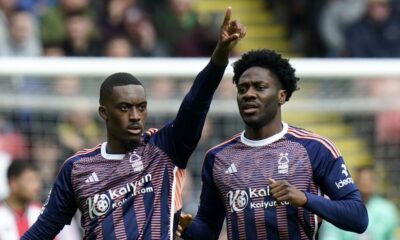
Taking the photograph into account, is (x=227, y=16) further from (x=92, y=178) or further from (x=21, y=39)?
(x=21, y=39)

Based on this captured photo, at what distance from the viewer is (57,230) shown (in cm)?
815

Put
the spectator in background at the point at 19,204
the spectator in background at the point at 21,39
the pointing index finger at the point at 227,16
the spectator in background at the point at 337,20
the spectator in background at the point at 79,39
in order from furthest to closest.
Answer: the spectator in background at the point at 337,20 → the spectator in background at the point at 79,39 → the spectator in background at the point at 21,39 → the spectator in background at the point at 19,204 → the pointing index finger at the point at 227,16

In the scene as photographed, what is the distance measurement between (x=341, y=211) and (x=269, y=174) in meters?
0.47

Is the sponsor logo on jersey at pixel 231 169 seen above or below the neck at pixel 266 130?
below

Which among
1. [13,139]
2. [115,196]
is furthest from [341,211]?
[13,139]

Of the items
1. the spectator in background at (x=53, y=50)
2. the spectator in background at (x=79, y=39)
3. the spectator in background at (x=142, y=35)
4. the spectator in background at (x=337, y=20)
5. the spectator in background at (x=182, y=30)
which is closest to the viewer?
the spectator in background at (x=53, y=50)

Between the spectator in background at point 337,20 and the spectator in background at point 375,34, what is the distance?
345mm

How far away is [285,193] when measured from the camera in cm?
752

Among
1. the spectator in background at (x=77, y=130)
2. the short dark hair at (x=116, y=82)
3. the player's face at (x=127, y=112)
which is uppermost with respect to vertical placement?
the short dark hair at (x=116, y=82)

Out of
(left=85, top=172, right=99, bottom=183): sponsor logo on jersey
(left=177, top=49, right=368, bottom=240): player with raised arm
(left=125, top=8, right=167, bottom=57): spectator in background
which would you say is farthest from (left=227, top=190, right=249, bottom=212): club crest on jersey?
(left=125, top=8, right=167, bottom=57): spectator in background

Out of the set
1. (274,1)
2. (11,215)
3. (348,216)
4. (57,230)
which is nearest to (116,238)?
(57,230)

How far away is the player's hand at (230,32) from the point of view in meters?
7.52

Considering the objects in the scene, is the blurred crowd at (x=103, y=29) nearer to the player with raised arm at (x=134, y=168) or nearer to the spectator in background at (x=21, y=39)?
the spectator in background at (x=21, y=39)

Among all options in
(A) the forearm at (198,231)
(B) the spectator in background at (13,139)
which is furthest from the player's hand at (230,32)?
A: (B) the spectator in background at (13,139)
